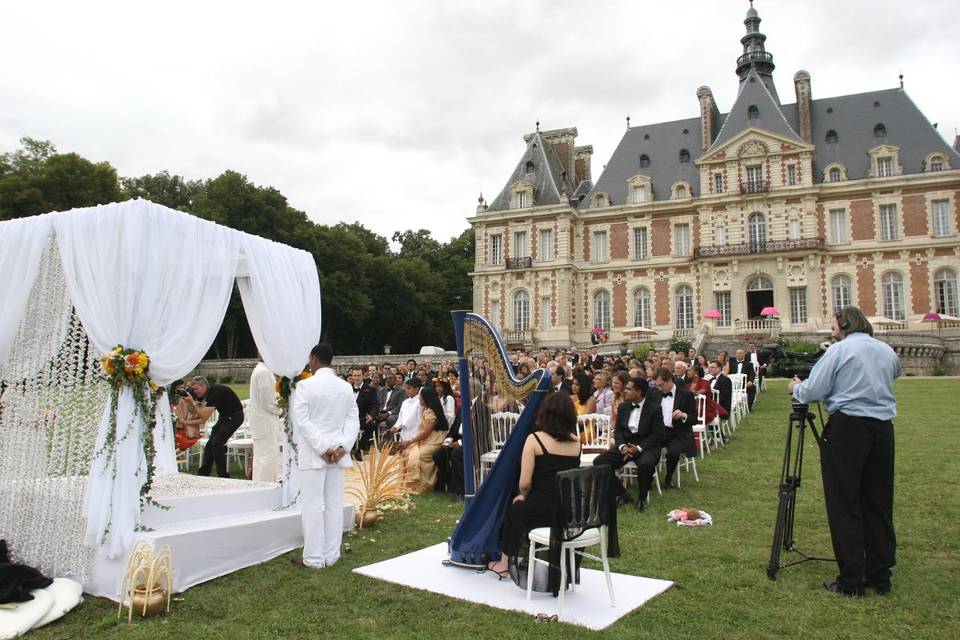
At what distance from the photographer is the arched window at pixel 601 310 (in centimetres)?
3256

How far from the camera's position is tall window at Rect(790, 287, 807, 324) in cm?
2859

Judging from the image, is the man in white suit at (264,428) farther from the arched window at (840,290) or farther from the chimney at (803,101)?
the chimney at (803,101)

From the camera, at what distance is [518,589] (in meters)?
4.04

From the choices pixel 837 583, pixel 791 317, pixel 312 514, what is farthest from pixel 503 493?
pixel 791 317

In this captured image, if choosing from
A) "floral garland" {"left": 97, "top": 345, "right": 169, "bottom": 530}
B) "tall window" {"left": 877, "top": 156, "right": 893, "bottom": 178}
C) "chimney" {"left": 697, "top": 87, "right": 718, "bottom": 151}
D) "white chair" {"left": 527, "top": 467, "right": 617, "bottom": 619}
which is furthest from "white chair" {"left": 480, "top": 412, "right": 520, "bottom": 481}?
"chimney" {"left": 697, "top": 87, "right": 718, "bottom": 151}

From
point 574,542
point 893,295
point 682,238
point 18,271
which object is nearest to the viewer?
point 574,542

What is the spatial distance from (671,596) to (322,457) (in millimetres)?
2501

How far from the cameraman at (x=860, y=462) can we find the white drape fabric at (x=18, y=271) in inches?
210

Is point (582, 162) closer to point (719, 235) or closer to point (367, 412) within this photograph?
point (719, 235)

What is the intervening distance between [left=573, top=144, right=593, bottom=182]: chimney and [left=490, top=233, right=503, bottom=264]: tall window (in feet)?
20.3

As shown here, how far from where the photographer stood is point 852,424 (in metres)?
3.84

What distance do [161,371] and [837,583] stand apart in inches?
175

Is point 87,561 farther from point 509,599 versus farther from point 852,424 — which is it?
point 852,424

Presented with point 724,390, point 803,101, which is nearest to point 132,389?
point 724,390
